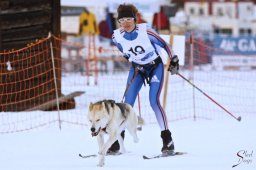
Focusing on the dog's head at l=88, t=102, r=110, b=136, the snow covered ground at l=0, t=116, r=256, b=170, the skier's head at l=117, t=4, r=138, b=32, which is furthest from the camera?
the skier's head at l=117, t=4, r=138, b=32

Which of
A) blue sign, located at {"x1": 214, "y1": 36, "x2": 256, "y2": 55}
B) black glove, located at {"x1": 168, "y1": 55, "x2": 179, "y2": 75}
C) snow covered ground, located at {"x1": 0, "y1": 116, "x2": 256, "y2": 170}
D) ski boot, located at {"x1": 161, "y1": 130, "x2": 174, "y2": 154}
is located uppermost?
blue sign, located at {"x1": 214, "y1": 36, "x2": 256, "y2": 55}

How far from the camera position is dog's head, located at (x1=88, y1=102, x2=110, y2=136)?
20.9ft

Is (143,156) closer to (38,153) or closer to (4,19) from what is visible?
(38,153)

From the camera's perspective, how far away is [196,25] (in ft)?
142

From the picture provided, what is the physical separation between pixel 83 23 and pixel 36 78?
37.0 ft

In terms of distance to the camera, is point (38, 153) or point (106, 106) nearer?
point (106, 106)

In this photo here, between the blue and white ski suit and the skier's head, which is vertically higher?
the skier's head

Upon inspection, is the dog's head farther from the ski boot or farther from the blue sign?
the blue sign

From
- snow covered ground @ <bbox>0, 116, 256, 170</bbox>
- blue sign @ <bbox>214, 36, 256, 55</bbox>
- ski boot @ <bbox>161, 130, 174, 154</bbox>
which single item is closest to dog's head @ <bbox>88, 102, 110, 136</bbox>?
snow covered ground @ <bbox>0, 116, 256, 170</bbox>

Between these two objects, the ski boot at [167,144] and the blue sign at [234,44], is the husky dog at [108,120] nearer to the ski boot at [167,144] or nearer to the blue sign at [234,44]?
the ski boot at [167,144]

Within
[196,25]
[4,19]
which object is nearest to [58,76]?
[4,19]

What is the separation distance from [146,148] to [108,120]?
1427 millimetres

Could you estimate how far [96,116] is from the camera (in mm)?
6387

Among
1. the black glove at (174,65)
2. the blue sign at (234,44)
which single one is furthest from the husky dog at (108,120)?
the blue sign at (234,44)
